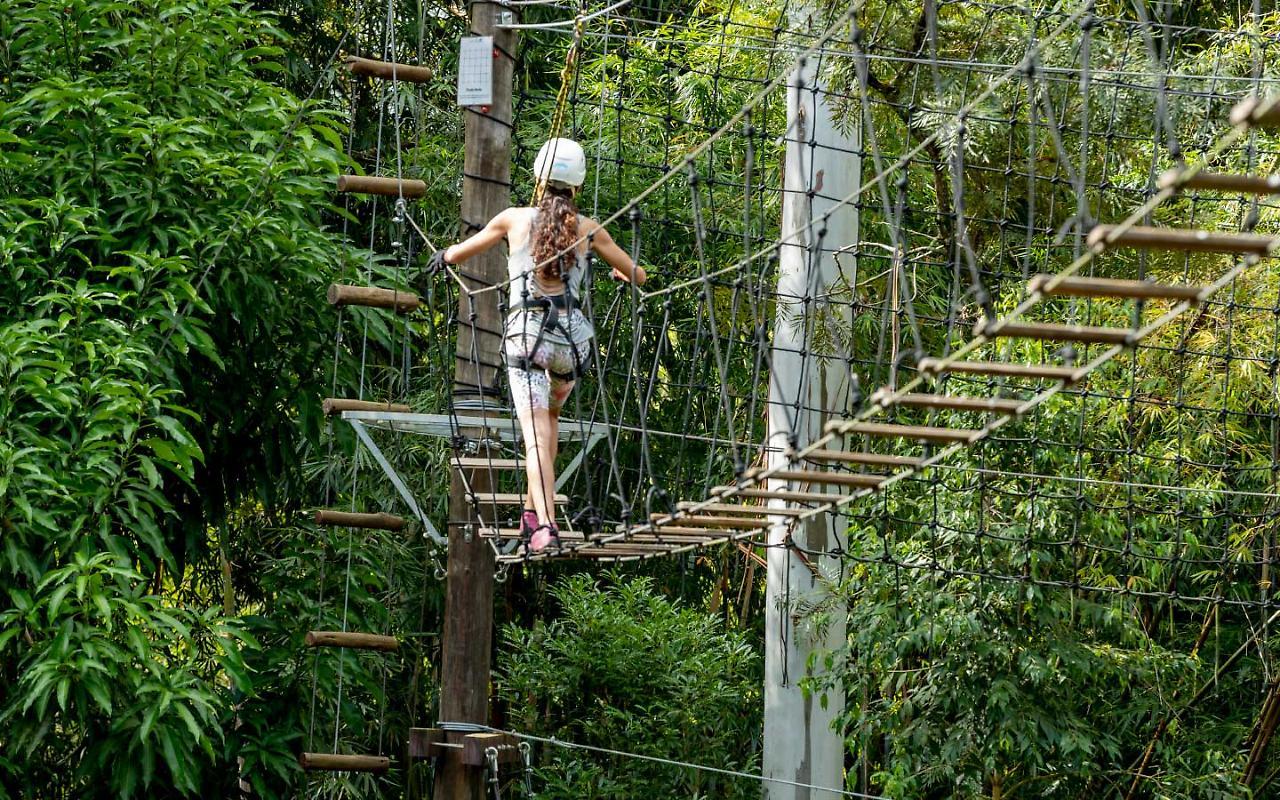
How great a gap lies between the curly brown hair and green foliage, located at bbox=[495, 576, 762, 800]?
254cm

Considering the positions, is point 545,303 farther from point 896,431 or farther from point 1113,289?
point 1113,289

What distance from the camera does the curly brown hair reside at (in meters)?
3.94

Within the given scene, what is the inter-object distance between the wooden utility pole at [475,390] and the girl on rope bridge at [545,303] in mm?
684

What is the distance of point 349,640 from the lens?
4973 mm

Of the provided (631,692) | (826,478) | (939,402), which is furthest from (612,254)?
(631,692)

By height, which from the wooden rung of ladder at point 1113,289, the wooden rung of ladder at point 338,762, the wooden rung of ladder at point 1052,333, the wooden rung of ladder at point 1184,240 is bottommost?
the wooden rung of ladder at point 338,762

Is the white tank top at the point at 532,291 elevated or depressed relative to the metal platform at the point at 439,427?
elevated

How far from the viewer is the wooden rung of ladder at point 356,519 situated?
495 centimetres

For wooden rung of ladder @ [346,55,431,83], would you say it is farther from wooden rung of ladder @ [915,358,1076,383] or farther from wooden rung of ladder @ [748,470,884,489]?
wooden rung of ladder @ [915,358,1076,383]

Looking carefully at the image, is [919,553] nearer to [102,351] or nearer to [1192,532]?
[1192,532]

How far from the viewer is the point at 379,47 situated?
7.80 m

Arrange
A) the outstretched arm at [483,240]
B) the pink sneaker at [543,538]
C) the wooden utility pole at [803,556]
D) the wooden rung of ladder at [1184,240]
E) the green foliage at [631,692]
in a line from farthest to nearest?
1. the green foliage at [631,692]
2. the wooden utility pole at [803,556]
3. the outstretched arm at [483,240]
4. the pink sneaker at [543,538]
5. the wooden rung of ladder at [1184,240]

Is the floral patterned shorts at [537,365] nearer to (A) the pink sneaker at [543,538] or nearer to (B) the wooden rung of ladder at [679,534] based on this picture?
(A) the pink sneaker at [543,538]

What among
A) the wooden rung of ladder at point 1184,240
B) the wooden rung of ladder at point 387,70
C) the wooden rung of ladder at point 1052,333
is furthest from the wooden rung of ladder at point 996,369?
the wooden rung of ladder at point 387,70
